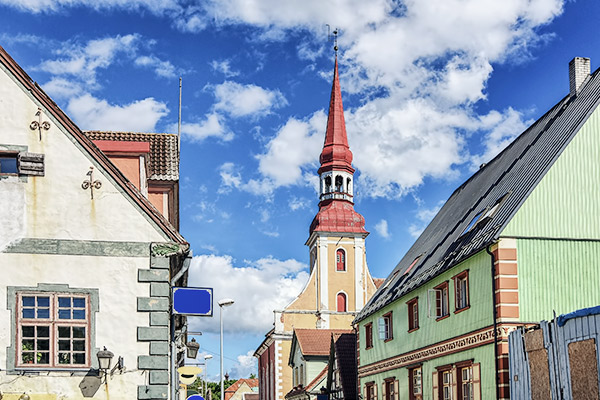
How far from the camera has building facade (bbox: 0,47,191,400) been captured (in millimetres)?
16703

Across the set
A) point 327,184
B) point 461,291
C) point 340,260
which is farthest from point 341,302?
point 461,291

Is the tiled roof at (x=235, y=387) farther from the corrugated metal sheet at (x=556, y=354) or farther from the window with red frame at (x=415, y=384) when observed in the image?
the corrugated metal sheet at (x=556, y=354)

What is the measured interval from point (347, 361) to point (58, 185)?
26998 millimetres

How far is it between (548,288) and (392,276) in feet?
51.3

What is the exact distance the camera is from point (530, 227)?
2342 centimetres

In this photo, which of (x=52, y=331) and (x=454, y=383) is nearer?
(x=52, y=331)

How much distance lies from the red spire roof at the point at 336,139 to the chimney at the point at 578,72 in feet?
156

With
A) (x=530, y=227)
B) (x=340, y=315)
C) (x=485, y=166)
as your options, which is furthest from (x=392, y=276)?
(x=340, y=315)

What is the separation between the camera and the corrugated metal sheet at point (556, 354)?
731 inches

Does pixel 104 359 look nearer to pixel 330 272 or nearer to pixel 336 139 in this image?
pixel 330 272

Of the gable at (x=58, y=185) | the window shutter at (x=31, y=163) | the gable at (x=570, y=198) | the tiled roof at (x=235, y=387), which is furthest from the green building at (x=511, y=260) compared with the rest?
the tiled roof at (x=235, y=387)

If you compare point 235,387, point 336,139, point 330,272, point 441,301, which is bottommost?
point 235,387

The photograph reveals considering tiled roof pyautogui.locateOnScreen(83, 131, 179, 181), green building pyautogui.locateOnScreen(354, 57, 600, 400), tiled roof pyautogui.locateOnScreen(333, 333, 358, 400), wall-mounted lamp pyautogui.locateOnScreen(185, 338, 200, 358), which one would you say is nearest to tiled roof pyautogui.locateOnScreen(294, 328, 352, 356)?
tiled roof pyautogui.locateOnScreen(333, 333, 358, 400)

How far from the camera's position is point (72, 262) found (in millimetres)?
17312
